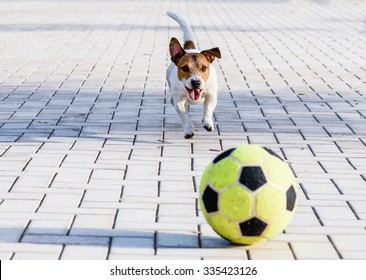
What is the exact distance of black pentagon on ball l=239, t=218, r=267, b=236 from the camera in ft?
14.4

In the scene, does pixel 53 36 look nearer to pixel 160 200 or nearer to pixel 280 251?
pixel 160 200

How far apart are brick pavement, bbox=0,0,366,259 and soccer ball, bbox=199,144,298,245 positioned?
0.55ft

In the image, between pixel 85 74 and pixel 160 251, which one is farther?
pixel 85 74

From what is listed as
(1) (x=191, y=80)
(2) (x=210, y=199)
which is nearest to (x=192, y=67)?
(1) (x=191, y=80)

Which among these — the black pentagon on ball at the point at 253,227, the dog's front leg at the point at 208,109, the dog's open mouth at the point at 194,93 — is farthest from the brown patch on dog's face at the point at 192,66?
the black pentagon on ball at the point at 253,227

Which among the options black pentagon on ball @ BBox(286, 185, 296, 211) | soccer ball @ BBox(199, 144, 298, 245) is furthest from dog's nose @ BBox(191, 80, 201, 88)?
black pentagon on ball @ BBox(286, 185, 296, 211)

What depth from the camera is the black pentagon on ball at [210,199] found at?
4449mm

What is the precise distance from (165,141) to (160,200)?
1.74m

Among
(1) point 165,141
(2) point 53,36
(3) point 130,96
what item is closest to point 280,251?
(1) point 165,141

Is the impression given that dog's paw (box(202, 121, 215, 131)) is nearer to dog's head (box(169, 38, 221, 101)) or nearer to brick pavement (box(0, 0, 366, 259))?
brick pavement (box(0, 0, 366, 259))

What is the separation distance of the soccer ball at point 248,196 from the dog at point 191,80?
2.51 m

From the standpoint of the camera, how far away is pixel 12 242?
464 cm

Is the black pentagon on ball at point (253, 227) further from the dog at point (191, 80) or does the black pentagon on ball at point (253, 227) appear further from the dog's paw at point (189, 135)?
the dog's paw at point (189, 135)
